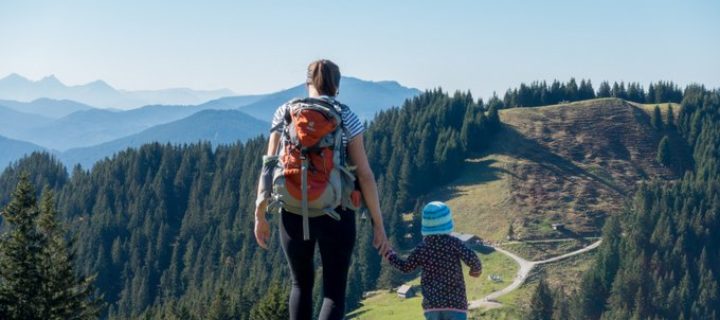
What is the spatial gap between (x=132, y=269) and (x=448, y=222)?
16865 cm

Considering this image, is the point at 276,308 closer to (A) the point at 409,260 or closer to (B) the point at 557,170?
(A) the point at 409,260

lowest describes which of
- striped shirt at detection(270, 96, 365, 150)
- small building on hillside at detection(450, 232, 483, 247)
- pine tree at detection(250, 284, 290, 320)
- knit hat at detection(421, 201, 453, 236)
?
small building on hillside at detection(450, 232, 483, 247)

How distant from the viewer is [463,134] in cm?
16275

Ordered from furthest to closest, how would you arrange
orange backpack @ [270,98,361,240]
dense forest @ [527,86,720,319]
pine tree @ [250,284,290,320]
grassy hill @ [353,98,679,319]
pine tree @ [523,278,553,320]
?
grassy hill @ [353,98,679,319], dense forest @ [527,86,720,319], pine tree @ [523,278,553,320], pine tree @ [250,284,290,320], orange backpack @ [270,98,361,240]

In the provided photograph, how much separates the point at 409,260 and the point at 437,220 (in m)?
0.58

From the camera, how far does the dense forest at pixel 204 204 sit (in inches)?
6078

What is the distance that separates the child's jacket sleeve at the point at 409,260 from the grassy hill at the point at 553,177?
87389mm

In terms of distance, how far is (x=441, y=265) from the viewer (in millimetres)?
8750

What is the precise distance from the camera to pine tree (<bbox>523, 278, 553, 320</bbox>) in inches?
3302

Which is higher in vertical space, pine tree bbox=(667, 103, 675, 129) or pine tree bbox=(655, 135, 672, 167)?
pine tree bbox=(667, 103, 675, 129)

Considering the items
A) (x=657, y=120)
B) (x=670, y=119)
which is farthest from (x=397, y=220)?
(x=670, y=119)

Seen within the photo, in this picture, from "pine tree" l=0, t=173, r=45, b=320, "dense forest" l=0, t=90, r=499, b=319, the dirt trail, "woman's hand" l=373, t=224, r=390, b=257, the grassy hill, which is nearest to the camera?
"woman's hand" l=373, t=224, r=390, b=257

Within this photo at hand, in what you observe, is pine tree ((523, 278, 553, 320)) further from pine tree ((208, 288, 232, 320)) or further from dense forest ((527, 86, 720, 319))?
pine tree ((208, 288, 232, 320))

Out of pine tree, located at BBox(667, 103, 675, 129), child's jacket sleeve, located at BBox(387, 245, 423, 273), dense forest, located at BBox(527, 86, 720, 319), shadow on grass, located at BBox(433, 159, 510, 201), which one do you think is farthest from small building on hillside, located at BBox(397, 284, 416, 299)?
child's jacket sleeve, located at BBox(387, 245, 423, 273)
